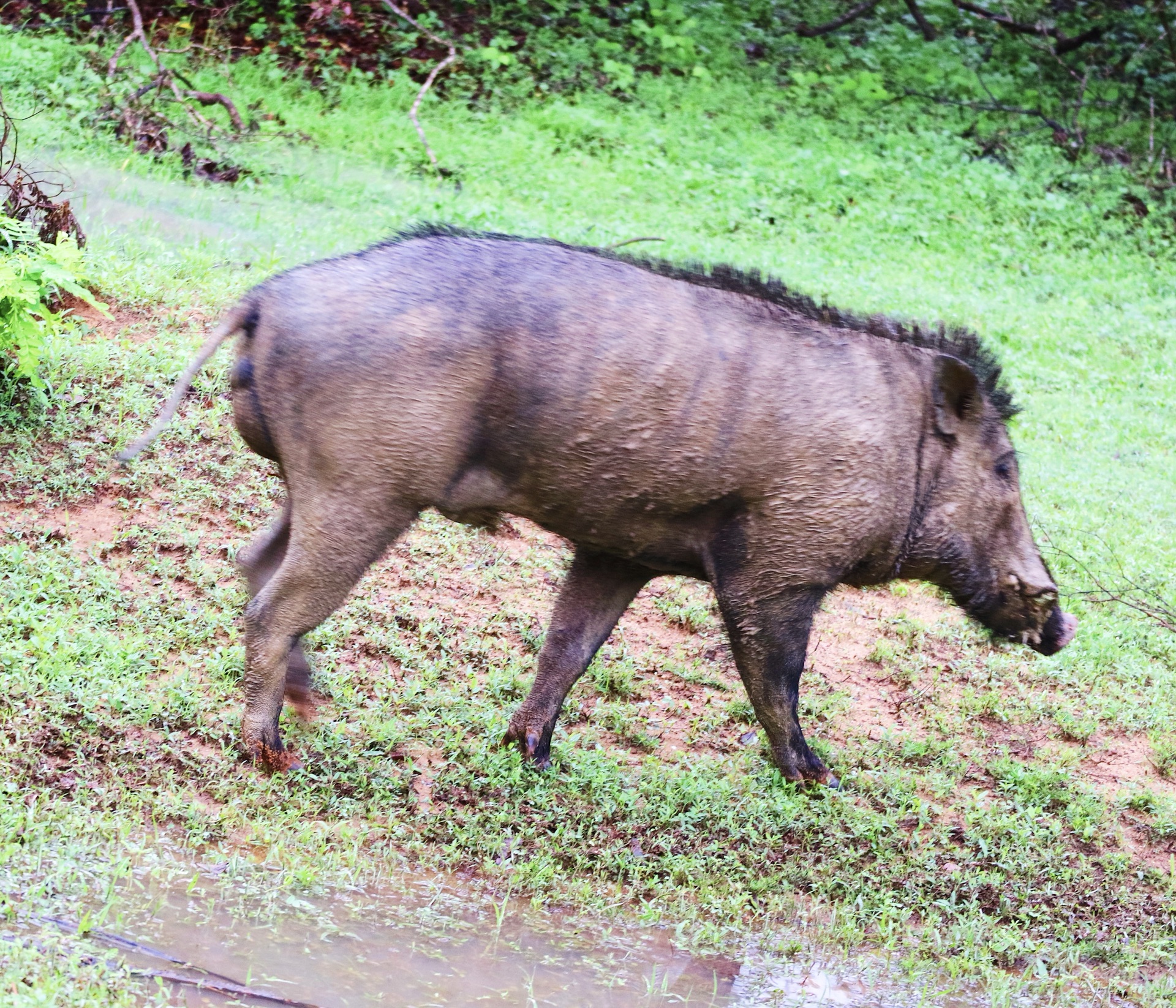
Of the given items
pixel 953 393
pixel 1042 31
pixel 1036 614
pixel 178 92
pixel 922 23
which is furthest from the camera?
pixel 922 23

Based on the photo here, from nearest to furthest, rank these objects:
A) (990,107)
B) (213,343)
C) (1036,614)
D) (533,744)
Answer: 1. (213,343)
2. (533,744)
3. (1036,614)
4. (990,107)

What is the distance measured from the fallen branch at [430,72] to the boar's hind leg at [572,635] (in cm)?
721

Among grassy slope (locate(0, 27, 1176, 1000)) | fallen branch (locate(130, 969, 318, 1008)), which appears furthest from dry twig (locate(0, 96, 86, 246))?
fallen branch (locate(130, 969, 318, 1008))

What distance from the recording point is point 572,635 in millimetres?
5074

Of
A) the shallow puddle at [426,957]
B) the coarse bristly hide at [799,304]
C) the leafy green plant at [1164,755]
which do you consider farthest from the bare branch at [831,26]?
the shallow puddle at [426,957]

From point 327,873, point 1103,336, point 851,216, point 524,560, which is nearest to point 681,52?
point 851,216

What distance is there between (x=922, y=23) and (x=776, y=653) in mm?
12968

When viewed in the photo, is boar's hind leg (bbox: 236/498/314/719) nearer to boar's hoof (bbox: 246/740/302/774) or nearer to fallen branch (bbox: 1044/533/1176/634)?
boar's hoof (bbox: 246/740/302/774)

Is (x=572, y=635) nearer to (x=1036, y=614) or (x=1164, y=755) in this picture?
(x=1036, y=614)

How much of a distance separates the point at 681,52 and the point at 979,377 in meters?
10.5

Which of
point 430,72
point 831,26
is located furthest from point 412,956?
point 831,26

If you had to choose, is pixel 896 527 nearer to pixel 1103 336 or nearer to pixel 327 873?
pixel 327 873

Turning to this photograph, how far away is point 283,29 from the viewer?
13258 millimetres

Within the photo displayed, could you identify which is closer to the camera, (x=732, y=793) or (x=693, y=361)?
(x=693, y=361)
